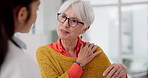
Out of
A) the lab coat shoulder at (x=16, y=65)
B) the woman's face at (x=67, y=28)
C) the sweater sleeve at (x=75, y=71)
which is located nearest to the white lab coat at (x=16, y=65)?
the lab coat shoulder at (x=16, y=65)

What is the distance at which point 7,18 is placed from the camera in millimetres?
811

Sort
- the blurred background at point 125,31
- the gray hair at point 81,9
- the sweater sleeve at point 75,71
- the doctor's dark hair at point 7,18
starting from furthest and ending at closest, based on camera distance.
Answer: the blurred background at point 125,31 → the gray hair at point 81,9 → the sweater sleeve at point 75,71 → the doctor's dark hair at point 7,18

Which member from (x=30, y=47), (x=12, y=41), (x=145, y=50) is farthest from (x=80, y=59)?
(x=145, y=50)

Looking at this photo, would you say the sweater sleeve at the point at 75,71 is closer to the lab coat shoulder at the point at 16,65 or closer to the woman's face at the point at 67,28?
the woman's face at the point at 67,28

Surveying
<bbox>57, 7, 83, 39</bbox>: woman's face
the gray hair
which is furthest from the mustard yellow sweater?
the gray hair

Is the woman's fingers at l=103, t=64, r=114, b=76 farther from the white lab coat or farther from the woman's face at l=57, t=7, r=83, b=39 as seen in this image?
the white lab coat

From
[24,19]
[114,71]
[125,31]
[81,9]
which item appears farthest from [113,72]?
[125,31]

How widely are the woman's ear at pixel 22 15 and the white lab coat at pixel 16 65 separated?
0.09 metres

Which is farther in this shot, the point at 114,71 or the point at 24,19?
the point at 114,71

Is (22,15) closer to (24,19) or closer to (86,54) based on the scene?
(24,19)

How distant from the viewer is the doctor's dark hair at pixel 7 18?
79 cm

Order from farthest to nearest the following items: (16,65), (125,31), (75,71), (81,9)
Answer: (125,31), (81,9), (75,71), (16,65)

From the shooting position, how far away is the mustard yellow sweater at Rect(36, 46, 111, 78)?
61.1 inches

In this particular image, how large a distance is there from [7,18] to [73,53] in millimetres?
928
